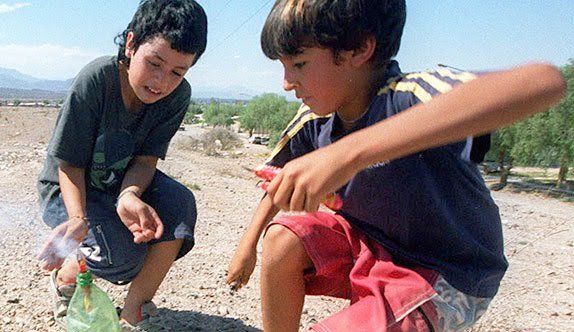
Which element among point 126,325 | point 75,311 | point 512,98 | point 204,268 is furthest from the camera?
point 204,268

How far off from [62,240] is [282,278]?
992 mm

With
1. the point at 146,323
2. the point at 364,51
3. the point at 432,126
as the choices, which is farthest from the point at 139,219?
the point at 432,126

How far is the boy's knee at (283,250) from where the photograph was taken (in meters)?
1.85

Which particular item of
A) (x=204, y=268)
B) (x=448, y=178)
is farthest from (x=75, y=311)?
(x=448, y=178)

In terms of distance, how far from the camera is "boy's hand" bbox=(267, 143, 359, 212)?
50.9 inches

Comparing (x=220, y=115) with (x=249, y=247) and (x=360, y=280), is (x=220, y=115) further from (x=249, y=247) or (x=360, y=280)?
(x=360, y=280)

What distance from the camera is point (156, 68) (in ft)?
7.90

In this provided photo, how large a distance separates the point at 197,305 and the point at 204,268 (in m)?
0.54

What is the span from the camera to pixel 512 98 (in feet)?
3.94

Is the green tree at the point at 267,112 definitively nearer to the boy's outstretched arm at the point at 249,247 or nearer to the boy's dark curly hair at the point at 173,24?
the boy's dark curly hair at the point at 173,24

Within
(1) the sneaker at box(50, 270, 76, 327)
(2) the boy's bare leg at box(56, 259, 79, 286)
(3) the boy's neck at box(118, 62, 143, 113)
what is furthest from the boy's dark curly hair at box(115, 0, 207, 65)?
(1) the sneaker at box(50, 270, 76, 327)

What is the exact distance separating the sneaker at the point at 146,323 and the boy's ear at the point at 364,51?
153 centimetres

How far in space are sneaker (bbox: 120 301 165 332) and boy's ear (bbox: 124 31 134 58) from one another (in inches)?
43.9

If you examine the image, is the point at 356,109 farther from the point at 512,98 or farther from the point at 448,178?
the point at 512,98
